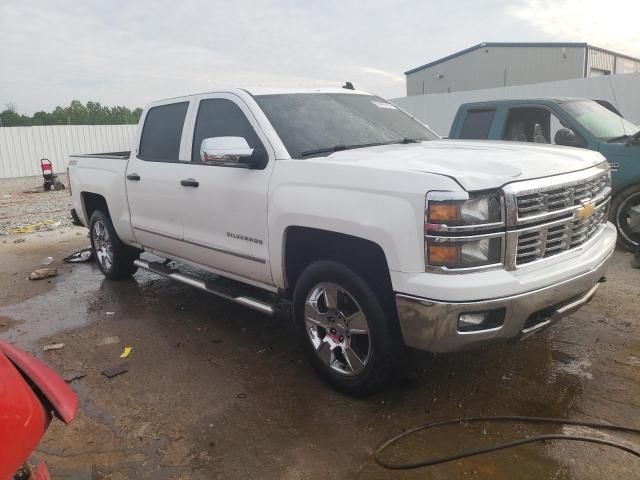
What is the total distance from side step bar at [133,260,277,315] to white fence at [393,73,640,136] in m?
9.27

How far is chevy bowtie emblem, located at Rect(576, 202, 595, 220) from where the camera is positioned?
3186mm

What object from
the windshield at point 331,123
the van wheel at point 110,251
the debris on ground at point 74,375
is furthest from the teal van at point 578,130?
the debris on ground at point 74,375

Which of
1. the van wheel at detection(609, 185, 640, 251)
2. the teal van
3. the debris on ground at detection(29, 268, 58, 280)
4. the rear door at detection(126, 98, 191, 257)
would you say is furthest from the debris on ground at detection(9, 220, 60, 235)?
the van wheel at detection(609, 185, 640, 251)

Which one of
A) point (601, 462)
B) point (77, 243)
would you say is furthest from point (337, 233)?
point (77, 243)

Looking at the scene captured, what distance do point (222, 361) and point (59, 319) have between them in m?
2.13

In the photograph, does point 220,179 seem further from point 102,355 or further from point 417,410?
point 417,410

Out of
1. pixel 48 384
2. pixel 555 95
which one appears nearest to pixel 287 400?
pixel 48 384

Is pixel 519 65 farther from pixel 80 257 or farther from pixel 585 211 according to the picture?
pixel 585 211

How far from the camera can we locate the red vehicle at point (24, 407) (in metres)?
1.62

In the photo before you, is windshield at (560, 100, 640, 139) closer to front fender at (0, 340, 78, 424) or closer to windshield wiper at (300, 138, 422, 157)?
windshield wiper at (300, 138, 422, 157)

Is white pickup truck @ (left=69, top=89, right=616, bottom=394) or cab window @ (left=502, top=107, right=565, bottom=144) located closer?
white pickup truck @ (left=69, top=89, right=616, bottom=394)

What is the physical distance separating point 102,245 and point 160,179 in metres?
2.10

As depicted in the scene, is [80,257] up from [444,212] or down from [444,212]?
down

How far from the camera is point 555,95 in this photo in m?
14.6
